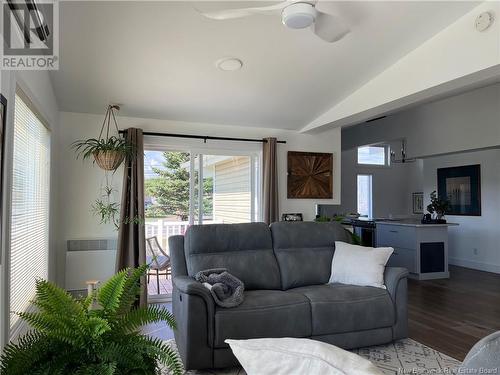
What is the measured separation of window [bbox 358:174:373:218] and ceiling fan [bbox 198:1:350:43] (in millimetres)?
7968

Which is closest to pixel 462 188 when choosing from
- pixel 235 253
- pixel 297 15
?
pixel 235 253

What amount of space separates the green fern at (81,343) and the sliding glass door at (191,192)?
315 centimetres

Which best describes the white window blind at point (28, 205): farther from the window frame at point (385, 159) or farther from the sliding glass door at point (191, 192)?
the window frame at point (385, 159)

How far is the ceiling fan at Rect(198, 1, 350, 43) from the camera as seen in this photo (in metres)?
2.03

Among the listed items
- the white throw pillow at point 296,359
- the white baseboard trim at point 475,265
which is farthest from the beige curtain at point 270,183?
the white baseboard trim at point 475,265

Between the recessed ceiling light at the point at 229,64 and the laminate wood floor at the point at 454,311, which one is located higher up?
the recessed ceiling light at the point at 229,64

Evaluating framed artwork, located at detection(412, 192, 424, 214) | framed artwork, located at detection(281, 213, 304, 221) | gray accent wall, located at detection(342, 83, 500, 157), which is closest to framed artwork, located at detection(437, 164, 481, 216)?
gray accent wall, located at detection(342, 83, 500, 157)

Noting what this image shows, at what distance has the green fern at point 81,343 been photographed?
1.25 metres

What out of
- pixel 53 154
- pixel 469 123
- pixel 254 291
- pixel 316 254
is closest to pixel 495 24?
pixel 316 254

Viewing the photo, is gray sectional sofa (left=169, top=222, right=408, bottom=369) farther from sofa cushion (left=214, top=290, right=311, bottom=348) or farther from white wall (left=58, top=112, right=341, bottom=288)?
white wall (left=58, top=112, right=341, bottom=288)

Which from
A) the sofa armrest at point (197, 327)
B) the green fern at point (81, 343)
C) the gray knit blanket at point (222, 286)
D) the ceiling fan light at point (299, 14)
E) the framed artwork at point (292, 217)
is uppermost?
the ceiling fan light at point (299, 14)

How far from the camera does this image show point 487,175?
6816 millimetres

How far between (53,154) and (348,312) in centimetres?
324

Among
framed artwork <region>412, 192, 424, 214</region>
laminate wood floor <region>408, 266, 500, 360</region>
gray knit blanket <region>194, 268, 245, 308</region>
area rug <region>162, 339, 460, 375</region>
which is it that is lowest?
laminate wood floor <region>408, 266, 500, 360</region>
